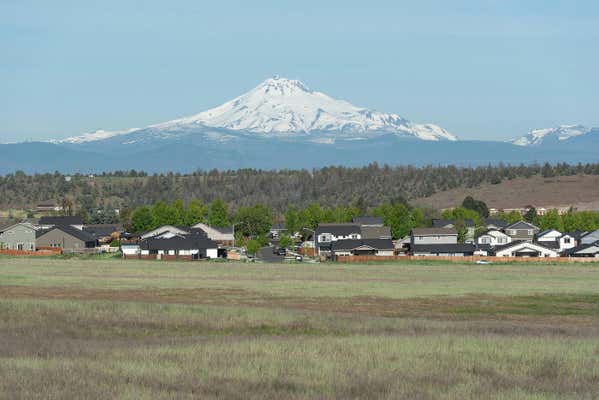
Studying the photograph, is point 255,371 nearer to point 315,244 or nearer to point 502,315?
point 502,315

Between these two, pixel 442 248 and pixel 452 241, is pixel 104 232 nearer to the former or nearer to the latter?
pixel 452 241

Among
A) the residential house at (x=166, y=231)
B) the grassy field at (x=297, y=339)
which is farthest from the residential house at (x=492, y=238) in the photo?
the grassy field at (x=297, y=339)

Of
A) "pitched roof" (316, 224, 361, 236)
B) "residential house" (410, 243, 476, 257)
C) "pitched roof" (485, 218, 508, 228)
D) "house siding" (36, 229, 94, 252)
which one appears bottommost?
"residential house" (410, 243, 476, 257)

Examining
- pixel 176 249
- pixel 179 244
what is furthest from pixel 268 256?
pixel 176 249

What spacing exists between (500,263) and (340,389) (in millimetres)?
78326

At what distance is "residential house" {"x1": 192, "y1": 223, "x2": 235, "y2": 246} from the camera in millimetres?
142750

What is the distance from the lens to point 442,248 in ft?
393

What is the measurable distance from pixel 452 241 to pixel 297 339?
102 meters

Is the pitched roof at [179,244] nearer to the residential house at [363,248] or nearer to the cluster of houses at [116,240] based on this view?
the cluster of houses at [116,240]

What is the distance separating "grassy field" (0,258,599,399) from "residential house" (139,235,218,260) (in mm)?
44530

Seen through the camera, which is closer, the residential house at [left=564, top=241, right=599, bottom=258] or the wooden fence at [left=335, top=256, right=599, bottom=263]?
the wooden fence at [left=335, top=256, right=599, bottom=263]

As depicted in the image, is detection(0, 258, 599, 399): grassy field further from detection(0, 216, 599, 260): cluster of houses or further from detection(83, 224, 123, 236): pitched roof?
detection(83, 224, 123, 236): pitched roof

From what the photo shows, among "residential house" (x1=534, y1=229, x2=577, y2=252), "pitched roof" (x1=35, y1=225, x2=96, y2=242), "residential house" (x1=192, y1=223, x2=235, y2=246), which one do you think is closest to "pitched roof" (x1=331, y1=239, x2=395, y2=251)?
"residential house" (x1=192, y1=223, x2=235, y2=246)

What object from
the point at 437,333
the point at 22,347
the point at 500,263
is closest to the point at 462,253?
the point at 500,263
